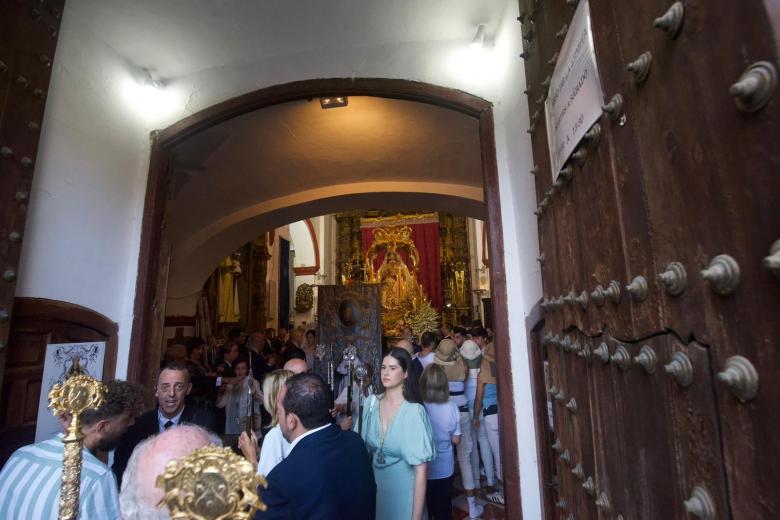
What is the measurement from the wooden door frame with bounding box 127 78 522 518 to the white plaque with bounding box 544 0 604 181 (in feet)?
4.38

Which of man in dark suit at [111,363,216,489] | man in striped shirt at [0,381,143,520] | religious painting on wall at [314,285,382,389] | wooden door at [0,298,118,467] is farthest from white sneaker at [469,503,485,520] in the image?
religious painting on wall at [314,285,382,389]

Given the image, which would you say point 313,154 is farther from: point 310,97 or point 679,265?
point 679,265

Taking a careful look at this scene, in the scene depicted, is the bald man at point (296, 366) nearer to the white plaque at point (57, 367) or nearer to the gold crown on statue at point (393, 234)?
the white plaque at point (57, 367)

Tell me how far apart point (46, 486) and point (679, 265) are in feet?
6.50

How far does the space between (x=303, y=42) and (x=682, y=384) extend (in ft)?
10.7

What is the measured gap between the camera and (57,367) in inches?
96.0

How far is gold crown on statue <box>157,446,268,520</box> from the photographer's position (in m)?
0.71

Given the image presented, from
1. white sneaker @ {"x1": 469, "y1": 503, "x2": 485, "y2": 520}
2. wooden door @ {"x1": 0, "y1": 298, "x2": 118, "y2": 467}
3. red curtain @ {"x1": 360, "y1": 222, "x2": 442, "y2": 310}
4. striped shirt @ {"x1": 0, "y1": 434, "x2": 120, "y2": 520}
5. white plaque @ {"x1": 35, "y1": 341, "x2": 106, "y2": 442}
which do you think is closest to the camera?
striped shirt @ {"x1": 0, "y1": 434, "x2": 120, "y2": 520}

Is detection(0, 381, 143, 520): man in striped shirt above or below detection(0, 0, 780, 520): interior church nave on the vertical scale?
below

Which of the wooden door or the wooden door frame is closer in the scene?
the wooden door

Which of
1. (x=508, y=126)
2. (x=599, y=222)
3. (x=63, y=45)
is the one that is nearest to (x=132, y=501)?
(x=599, y=222)

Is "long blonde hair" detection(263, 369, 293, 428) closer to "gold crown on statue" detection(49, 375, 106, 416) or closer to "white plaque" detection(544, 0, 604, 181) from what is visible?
"gold crown on statue" detection(49, 375, 106, 416)

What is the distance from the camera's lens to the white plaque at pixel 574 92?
1.04 metres

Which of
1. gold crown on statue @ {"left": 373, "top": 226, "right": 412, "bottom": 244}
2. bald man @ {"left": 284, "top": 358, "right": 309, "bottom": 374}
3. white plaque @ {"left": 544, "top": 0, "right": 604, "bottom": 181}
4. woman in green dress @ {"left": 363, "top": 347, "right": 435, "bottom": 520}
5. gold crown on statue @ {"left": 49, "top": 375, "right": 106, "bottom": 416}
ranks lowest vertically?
woman in green dress @ {"left": 363, "top": 347, "right": 435, "bottom": 520}
